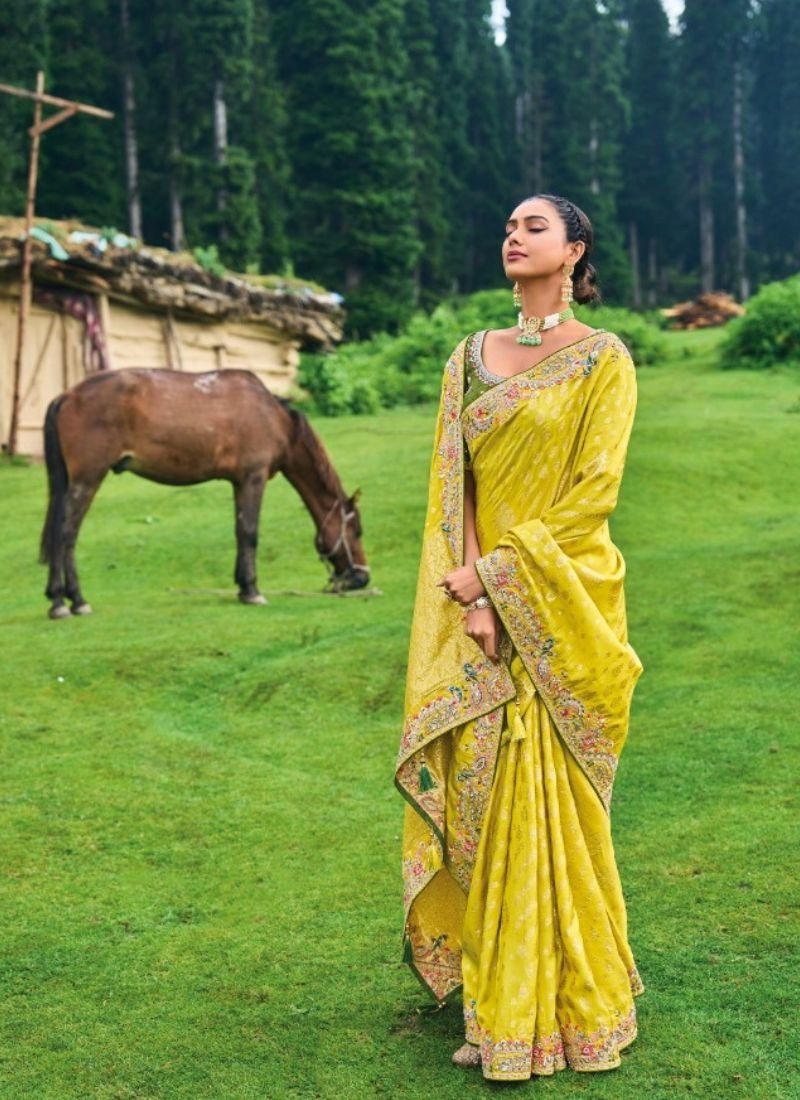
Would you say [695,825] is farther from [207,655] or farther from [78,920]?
[207,655]

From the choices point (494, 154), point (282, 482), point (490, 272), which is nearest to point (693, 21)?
point (494, 154)

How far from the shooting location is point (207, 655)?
7820 mm

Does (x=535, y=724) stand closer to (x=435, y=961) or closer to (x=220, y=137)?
(x=435, y=961)

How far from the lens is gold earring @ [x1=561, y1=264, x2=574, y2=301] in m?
3.40

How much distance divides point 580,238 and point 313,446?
6.73 metres

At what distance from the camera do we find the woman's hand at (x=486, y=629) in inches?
128

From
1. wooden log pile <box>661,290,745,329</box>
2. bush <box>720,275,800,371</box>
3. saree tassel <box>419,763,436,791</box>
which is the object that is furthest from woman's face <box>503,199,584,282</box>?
wooden log pile <box>661,290,745,329</box>

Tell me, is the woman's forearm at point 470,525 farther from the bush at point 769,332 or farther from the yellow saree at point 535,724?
the bush at point 769,332

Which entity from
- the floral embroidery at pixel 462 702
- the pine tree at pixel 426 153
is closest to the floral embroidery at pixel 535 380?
the floral embroidery at pixel 462 702

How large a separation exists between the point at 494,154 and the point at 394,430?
30.2 meters

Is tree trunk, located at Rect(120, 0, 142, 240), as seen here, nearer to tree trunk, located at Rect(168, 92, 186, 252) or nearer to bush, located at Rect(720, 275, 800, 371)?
tree trunk, located at Rect(168, 92, 186, 252)

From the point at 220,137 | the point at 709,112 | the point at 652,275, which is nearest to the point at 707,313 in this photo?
the point at 220,137

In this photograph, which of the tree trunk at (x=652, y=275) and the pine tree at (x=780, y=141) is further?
the tree trunk at (x=652, y=275)

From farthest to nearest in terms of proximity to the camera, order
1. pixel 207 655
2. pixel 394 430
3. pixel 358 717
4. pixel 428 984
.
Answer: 1. pixel 394 430
2. pixel 207 655
3. pixel 358 717
4. pixel 428 984
